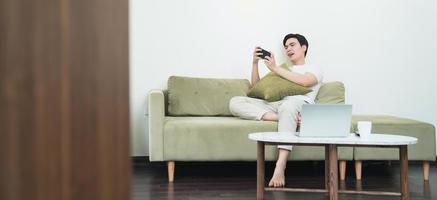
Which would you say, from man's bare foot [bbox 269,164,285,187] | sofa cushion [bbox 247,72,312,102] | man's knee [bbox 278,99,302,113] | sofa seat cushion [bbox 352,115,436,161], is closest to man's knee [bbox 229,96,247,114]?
sofa cushion [bbox 247,72,312,102]

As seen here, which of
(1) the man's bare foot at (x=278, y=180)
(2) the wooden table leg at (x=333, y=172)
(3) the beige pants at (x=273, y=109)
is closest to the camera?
(2) the wooden table leg at (x=333, y=172)

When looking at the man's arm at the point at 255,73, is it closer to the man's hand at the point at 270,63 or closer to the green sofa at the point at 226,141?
the man's hand at the point at 270,63

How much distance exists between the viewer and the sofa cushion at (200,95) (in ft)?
10.6

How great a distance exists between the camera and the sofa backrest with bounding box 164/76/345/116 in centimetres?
324

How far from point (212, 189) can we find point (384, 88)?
73.5 inches

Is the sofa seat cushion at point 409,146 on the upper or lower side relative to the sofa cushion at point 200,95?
lower

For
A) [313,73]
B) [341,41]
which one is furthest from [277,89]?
[341,41]

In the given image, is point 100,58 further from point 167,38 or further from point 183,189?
point 167,38

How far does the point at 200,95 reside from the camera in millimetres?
3283

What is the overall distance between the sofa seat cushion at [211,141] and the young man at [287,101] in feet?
0.42

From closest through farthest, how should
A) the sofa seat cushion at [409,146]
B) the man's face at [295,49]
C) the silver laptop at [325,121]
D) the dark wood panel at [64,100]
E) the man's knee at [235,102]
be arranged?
the dark wood panel at [64,100] < the silver laptop at [325,121] < the sofa seat cushion at [409,146] < the man's knee at [235,102] < the man's face at [295,49]

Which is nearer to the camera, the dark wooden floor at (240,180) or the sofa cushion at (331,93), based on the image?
the dark wooden floor at (240,180)

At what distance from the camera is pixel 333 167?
1.93 meters

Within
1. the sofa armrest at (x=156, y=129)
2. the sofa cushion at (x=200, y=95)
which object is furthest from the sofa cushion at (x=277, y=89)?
the sofa armrest at (x=156, y=129)
